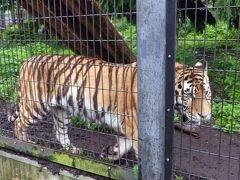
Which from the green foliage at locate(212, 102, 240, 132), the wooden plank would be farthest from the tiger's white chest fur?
the green foliage at locate(212, 102, 240, 132)

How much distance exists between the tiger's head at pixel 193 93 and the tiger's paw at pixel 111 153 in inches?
28.5

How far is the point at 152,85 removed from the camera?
8.00ft

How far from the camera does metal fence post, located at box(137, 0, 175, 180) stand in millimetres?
2324

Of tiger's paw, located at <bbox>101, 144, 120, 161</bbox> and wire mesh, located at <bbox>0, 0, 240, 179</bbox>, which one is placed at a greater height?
wire mesh, located at <bbox>0, 0, 240, 179</bbox>

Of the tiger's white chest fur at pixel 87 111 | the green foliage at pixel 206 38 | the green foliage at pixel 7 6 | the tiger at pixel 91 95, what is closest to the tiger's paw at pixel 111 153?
the tiger at pixel 91 95

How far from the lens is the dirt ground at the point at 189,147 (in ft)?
10.6

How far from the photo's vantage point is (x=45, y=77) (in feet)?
12.6

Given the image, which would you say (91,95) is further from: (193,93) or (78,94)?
(193,93)

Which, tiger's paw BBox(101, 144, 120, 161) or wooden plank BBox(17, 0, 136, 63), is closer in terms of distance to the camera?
tiger's paw BBox(101, 144, 120, 161)

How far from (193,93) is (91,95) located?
1.02 meters

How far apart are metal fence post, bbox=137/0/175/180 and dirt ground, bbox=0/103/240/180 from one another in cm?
42

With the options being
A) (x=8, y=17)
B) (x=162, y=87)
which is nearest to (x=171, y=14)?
(x=162, y=87)

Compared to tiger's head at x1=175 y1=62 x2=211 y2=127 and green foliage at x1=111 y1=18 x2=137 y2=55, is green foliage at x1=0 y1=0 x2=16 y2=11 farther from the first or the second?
tiger's head at x1=175 y1=62 x2=211 y2=127

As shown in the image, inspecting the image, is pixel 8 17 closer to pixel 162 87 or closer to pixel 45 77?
pixel 45 77
